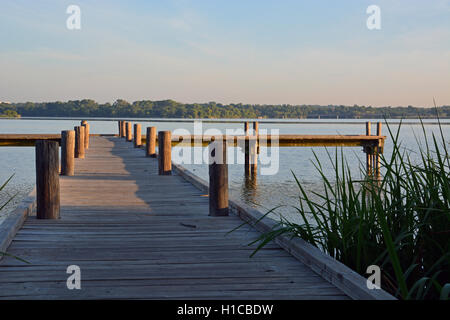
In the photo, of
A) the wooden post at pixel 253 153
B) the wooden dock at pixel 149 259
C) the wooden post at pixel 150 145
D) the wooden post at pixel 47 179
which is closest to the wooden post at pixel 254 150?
the wooden post at pixel 253 153

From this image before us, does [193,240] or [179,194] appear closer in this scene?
[193,240]

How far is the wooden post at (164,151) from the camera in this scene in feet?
33.5

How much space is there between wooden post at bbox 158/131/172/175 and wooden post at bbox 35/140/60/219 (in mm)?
4781

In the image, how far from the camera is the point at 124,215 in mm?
5949

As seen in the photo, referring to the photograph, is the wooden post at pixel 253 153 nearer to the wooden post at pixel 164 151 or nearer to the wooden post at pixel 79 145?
the wooden post at pixel 79 145

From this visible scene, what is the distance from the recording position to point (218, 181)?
573cm

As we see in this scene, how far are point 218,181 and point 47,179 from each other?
181 centimetres

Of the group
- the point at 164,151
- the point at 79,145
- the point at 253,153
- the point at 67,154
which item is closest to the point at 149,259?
the point at 164,151

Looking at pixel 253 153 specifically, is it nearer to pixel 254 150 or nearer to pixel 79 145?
pixel 254 150

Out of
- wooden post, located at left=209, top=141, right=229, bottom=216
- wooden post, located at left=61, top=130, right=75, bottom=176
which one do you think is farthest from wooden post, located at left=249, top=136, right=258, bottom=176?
wooden post, located at left=209, top=141, right=229, bottom=216

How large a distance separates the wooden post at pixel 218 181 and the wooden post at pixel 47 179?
5.41 feet
